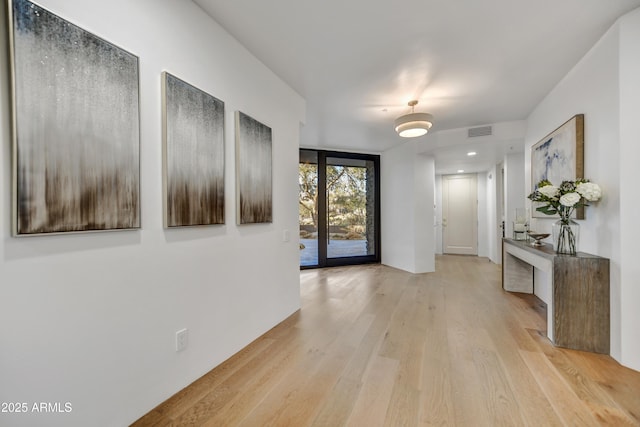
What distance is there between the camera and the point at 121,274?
4.47ft

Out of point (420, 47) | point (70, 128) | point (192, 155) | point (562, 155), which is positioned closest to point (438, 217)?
point (562, 155)

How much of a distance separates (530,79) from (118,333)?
398cm

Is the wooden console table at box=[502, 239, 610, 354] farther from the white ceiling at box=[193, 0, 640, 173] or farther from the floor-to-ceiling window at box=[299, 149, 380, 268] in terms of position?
the floor-to-ceiling window at box=[299, 149, 380, 268]

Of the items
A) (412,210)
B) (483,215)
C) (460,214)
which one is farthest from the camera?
(460,214)

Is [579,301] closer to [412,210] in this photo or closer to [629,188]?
[629,188]

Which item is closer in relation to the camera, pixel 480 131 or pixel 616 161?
pixel 616 161

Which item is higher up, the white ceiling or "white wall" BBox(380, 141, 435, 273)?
the white ceiling

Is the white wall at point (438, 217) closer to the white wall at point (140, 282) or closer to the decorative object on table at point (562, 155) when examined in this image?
the decorative object on table at point (562, 155)

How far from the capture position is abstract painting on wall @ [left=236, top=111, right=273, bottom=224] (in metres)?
2.20

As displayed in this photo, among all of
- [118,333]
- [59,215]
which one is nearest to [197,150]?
[59,215]

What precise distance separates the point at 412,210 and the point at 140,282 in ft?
15.0

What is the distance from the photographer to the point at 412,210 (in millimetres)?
5117

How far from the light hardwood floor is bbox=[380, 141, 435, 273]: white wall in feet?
6.82

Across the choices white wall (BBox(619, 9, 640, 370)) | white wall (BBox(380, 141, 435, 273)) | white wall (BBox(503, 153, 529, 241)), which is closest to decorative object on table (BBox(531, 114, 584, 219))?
white wall (BBox(619, 9, 640, 370))
